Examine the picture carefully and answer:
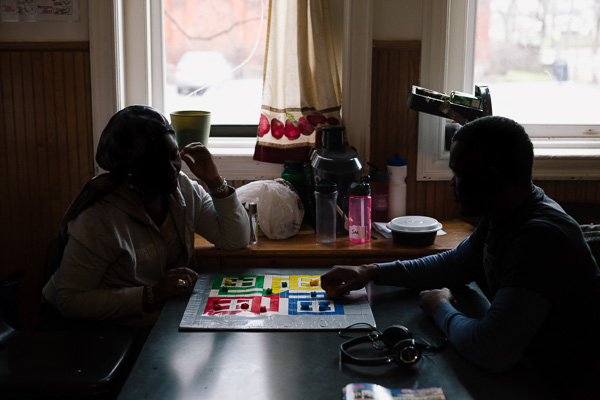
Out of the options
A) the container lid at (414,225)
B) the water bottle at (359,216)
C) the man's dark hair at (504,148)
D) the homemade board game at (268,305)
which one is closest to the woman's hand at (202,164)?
the homemade board game at (268,305)

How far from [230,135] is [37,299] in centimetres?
117

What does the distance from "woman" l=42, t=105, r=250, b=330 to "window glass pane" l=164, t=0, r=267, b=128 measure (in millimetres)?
1020

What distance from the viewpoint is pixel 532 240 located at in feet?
5.10

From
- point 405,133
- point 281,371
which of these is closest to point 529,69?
point 405,133

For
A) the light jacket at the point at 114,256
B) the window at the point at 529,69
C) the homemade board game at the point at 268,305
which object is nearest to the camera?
the homemade board game at the point at 268,305

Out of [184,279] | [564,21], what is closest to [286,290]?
[184,279]

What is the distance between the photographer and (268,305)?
1.88 metres

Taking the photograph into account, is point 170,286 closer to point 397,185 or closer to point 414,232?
point 414,232

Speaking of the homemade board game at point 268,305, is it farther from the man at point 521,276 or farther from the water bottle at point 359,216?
the water bottle at point 359,216

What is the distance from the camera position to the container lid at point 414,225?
2.52 metres

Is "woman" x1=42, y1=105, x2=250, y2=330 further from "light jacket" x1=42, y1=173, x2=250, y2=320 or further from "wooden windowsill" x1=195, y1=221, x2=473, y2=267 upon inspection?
"wooden windowsill" x1=195, y1=221, x2=473, y2=267

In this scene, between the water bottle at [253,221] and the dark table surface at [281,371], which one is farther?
the water bottle at [253,221]

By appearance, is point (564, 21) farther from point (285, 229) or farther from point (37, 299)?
point (37, 299)

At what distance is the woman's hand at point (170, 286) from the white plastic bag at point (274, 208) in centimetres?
63
